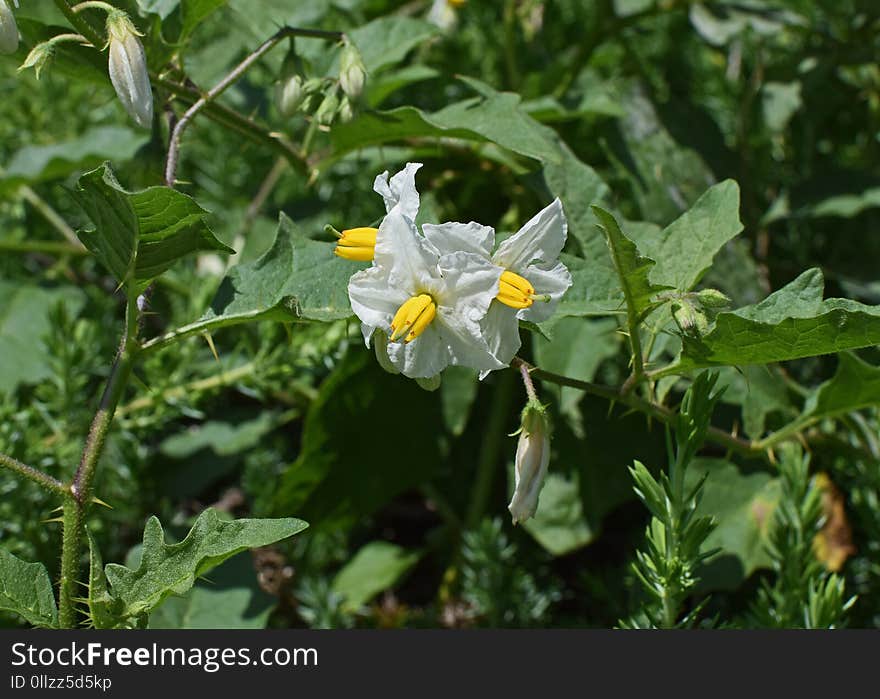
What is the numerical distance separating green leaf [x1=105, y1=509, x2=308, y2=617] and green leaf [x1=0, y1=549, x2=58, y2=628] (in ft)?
0.31

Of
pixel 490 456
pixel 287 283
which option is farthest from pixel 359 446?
Answer: pixel 287 283

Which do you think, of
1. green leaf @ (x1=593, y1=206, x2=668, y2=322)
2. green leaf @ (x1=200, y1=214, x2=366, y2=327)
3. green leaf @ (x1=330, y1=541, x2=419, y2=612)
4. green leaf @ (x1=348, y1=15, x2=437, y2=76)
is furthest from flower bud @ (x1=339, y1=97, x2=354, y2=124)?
green leaf @ (x1=330, y1=541, x2=419, y2=612)

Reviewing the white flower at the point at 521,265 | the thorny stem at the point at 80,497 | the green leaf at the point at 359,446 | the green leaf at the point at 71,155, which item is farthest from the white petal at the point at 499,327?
the green leaf at the point at 71,155

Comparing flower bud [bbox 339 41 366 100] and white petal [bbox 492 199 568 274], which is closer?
white petal [bbox 492 199 568 274]

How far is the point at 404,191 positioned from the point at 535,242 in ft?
0.62

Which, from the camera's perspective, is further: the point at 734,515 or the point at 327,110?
the point at 734,515

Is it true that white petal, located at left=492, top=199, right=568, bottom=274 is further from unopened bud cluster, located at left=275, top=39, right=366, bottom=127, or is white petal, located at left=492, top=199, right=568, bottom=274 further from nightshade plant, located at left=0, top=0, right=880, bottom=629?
unopened bud cluster, located at left=275, top=39, right=366, bottom=127

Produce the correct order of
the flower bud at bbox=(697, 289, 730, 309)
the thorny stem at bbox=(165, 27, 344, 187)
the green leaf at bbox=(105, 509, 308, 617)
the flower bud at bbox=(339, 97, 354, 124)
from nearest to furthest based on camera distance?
the green leaf at bbox=(105, 509, 308, 617) < the flower bud at bbox=(697, 289, 730, 309) < the thorny stem at bbox=(165, 27, 344, 187) < the flower bud at bbox=(339, 97, 354, 124)

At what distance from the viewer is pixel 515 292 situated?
130cm

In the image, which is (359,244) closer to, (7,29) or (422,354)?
(422,354)

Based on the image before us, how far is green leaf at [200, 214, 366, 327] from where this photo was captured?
144 centimetres

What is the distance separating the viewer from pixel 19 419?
81.2 inches

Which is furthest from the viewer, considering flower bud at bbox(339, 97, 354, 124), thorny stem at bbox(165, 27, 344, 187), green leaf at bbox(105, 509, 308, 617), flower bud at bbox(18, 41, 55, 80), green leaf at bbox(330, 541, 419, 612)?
green leaf at bbox(330, 541, 419, 612)

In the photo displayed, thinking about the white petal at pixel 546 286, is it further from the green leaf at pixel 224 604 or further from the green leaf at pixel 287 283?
the green leaf at pixel 224 604
